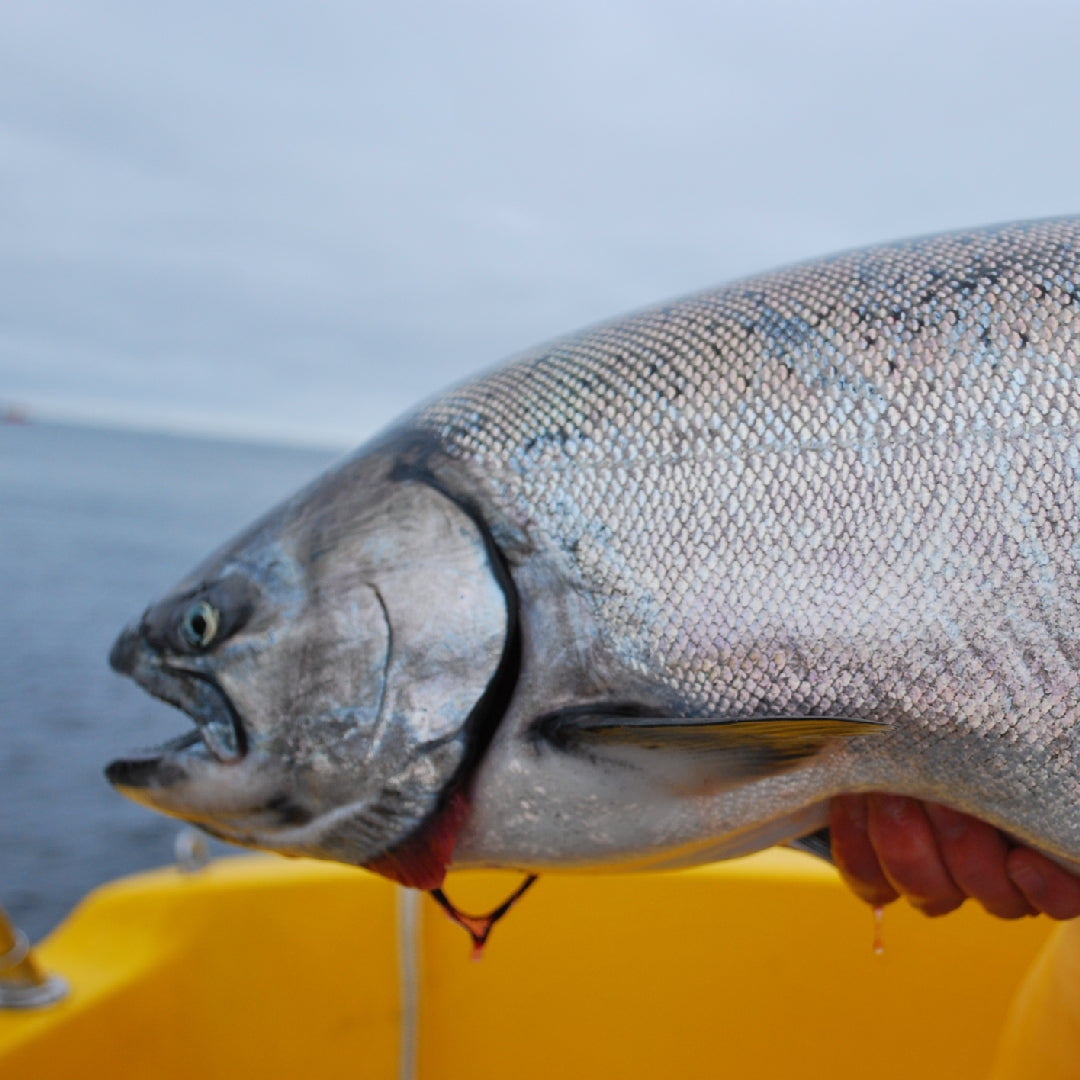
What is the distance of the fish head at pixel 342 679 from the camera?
127 centimetres

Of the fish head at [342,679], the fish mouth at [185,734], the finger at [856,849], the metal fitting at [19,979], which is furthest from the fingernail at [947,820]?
the metal fitting at [19,979]

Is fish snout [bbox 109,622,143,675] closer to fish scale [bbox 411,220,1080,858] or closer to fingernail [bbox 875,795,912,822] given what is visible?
fish scale [bbox 411,220,1080,858]

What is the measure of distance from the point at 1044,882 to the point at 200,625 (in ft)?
4.41

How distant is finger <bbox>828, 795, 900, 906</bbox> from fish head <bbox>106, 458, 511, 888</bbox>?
0.64m

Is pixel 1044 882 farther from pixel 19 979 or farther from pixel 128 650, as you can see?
pixel 19 979

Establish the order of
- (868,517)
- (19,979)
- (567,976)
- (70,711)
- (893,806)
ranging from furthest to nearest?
1. (70,711)
2. (567,976)
3. (19,979)
4. (893,806)
5. (868,517)

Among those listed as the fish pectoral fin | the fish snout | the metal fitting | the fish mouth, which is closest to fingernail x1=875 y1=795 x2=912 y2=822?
the fish pectoral fin

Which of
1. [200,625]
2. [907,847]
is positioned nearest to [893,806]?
[907,847]

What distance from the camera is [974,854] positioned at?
1.49 m

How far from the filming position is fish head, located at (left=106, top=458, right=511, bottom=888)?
1.27 metres

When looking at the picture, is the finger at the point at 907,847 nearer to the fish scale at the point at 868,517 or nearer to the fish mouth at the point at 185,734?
the fish scale at the point at 868,517

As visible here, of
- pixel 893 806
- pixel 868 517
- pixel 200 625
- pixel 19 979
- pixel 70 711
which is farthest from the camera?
pixel 70 711

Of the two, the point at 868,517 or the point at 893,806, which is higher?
the point at 868,517

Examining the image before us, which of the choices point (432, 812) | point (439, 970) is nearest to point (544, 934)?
point (439, 970)
